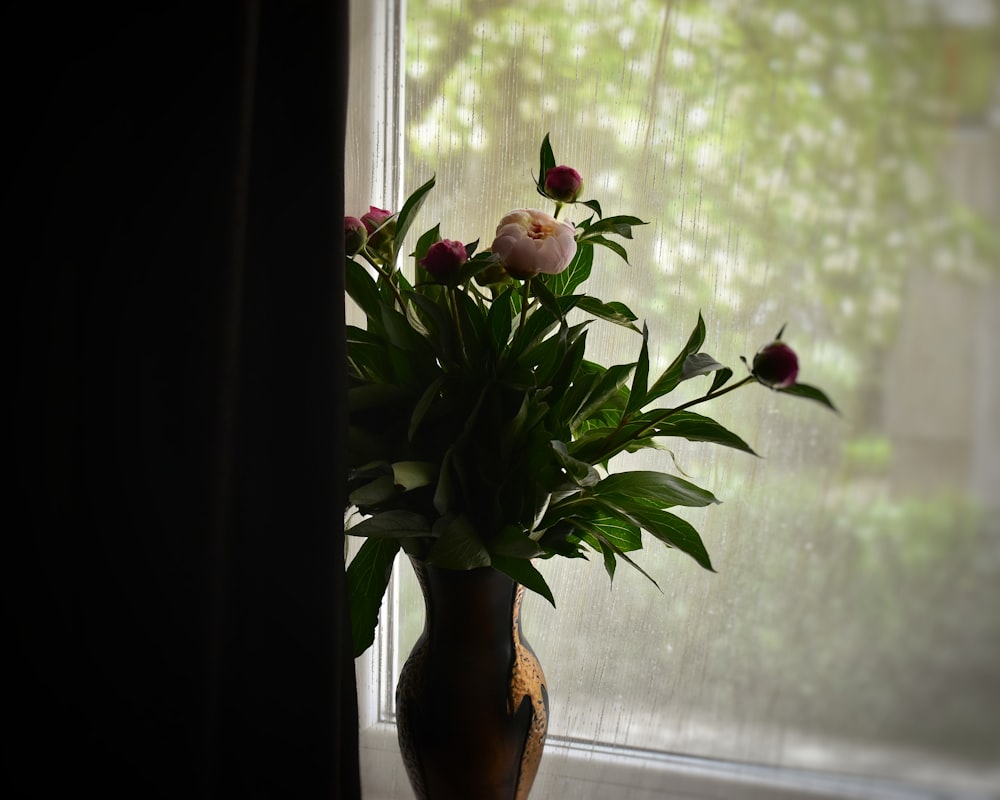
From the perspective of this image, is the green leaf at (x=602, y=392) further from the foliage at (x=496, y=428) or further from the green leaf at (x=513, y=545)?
the green leaf at (x=513, y=545)

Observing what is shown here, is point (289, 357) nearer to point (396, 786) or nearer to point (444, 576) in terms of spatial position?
point (444, 576)

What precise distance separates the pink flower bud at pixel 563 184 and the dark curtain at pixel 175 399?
21cm

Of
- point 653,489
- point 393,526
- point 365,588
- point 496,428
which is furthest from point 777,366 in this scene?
point 365,588

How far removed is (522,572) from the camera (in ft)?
2.48

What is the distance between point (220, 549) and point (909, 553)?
0.73m

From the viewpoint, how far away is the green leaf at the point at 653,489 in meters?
0.78

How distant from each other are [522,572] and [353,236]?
39cm

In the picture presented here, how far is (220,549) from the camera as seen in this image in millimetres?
718

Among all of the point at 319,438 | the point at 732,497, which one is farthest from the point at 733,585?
the point at 319,438

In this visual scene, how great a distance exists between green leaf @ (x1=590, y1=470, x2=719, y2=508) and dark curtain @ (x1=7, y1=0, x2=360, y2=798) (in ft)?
0.87

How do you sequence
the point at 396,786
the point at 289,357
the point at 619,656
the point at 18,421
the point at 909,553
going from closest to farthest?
the point at 18,421
the point at 289,357
the point at 909,553
the point at 619,656
the point at 396,786

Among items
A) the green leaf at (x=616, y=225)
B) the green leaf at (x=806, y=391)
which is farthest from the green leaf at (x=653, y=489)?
the green leaf at (x=616, y=225)

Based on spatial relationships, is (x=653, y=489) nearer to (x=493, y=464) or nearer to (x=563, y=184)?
(x=493, y=464)

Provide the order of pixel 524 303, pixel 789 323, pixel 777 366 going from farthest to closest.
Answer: pixel 789 323 → pixel 524 303 → pixel 777 366
